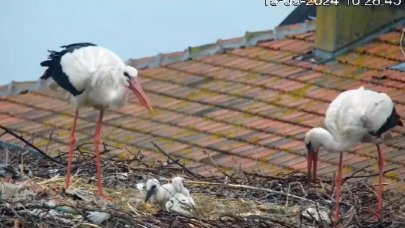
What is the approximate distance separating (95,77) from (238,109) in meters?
4.57

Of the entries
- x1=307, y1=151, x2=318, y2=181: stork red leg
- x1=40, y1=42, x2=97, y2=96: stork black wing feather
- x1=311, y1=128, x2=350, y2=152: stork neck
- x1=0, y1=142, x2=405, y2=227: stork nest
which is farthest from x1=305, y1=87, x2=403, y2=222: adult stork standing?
x1=40, y1=42, x2=97, y2=96: stork black wing feather

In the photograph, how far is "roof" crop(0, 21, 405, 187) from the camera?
1666 centimetres

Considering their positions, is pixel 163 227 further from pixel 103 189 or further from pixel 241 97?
pixel 241 97

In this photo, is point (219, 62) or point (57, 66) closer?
point (57, 66)

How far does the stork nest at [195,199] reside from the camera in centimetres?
1291

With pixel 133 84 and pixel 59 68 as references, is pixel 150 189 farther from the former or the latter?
pixel 59 68

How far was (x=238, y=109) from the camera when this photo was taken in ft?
59.2

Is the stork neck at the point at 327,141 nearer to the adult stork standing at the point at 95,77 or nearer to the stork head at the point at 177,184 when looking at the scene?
the stork head at the point at 177,184

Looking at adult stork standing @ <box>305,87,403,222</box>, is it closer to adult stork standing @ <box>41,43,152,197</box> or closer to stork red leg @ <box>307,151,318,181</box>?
stork red leg @ <box>307,151,318,181</box>

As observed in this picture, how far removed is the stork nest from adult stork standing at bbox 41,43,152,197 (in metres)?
0.32

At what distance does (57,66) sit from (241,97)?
15.6 ft

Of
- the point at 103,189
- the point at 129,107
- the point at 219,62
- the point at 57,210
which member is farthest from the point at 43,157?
the point at 219,62

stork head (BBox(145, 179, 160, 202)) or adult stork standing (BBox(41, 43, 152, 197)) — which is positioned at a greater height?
adult stork standing (BBox(41, 43, 152, 197))

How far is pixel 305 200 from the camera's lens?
13984 millimetres
